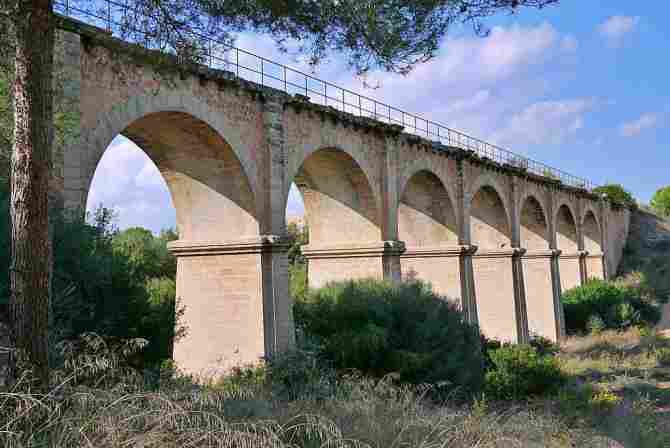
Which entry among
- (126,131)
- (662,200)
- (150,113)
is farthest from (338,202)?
(662,200)

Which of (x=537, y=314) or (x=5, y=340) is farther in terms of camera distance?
(x=537, y=314)

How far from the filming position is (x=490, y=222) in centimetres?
2108

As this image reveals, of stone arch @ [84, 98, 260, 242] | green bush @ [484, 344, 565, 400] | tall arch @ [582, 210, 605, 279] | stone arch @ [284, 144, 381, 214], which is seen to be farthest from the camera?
tall arch @ [582, 210, 605, 279]

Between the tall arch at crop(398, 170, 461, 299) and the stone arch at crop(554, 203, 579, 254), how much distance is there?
43.6 ft

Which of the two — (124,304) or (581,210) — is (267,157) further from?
(581,210)

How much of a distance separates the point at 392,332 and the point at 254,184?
335 cm

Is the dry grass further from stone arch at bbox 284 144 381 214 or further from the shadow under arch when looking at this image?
stone arch at bbox 284 144 381 214

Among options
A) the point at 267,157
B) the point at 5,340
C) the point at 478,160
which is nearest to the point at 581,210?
the point at 478,160

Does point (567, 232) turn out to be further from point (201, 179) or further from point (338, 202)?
point (201, 179)

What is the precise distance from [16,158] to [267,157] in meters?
7.20

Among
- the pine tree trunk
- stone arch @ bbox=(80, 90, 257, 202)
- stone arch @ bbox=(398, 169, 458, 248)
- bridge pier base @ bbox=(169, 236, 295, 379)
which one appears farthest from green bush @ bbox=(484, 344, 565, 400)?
the pine tree trunk

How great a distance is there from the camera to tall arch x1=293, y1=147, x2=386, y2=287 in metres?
14.1

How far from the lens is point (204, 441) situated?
3580mm

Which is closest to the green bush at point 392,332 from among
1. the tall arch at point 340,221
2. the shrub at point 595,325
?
the tall arch at point 340,221
